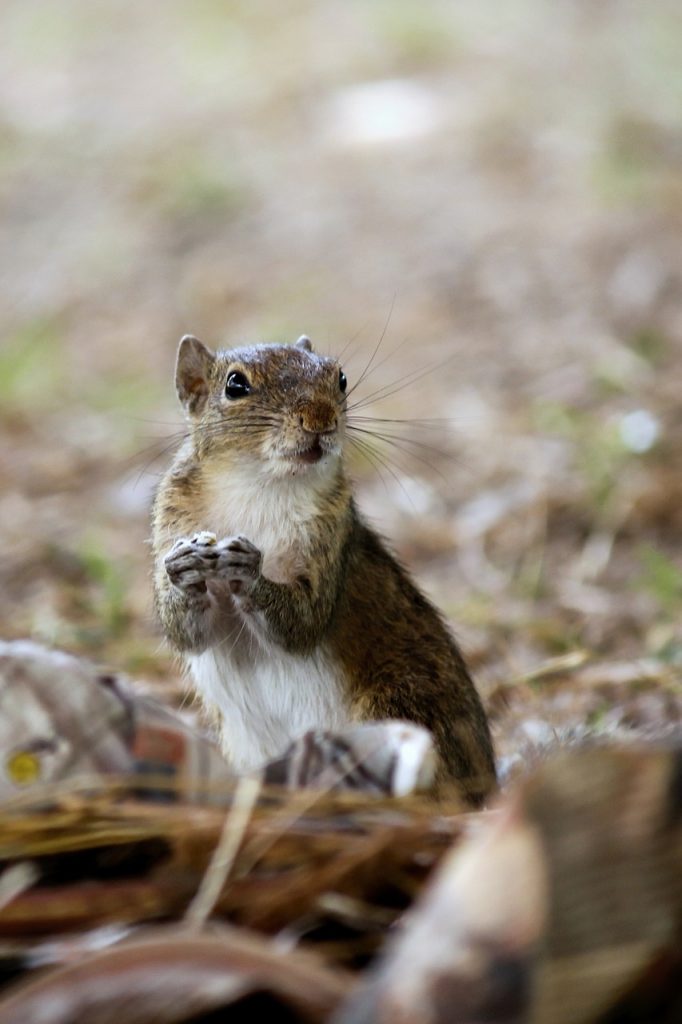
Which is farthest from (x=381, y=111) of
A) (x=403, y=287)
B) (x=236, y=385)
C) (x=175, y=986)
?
(x=175, y=986)

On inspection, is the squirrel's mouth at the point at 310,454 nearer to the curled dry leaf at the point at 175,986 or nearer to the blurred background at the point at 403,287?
the blurred background at the point at 403,287

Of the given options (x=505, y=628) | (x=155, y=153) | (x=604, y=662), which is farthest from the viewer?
(x=155, y=153)

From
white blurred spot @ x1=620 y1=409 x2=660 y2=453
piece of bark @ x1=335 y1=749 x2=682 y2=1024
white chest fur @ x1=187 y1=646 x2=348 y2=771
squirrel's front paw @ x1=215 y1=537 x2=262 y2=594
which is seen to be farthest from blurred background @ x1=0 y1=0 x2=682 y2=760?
piece of bark @ x1=335 y1=749 x2=682 y2=1024

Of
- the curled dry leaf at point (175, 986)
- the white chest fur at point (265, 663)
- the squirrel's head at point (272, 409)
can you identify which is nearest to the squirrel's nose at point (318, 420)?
the squirrel's head at point (272, 409)

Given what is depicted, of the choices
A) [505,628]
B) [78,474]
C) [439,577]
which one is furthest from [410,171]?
[505,628]

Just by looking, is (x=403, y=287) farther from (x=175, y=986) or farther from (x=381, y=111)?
(x=175, y=986)

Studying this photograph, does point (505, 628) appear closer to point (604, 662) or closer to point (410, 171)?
point (604, 662)

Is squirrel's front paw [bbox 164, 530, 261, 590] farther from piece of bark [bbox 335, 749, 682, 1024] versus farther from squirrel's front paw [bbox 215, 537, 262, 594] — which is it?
piece of bark [bbox 335, 749, 682, 1024]
